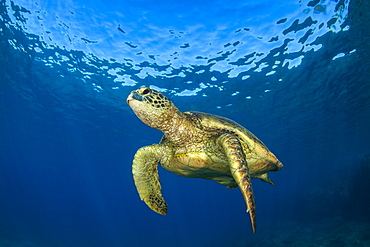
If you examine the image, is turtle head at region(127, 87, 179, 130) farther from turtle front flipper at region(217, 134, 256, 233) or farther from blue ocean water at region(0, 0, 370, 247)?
blue ocean water at region(0, 0, 370, 247)

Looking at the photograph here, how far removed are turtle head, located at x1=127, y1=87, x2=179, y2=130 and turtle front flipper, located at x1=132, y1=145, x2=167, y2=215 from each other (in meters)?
0.78

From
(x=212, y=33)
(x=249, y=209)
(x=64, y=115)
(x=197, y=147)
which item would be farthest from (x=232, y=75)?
(x=64, y=115)

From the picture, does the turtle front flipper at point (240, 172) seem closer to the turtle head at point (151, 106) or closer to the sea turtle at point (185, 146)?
the sea turtle at point (185, 146)

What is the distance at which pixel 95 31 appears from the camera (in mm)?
10195

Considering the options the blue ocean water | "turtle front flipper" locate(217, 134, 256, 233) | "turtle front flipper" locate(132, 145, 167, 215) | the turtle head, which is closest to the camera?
"turtle front flipper" locate(217, 134, 256, 233)

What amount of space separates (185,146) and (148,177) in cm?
116

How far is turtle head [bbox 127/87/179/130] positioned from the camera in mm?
3201

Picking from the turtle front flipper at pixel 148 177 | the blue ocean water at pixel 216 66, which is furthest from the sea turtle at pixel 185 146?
the blue ocean water at pixel 216 66

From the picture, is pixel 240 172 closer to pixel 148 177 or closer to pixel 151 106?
pixel 151 106

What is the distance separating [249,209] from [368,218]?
18208 mm

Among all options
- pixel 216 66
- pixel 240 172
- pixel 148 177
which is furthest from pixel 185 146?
pixel 216 66

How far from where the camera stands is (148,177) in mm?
4344

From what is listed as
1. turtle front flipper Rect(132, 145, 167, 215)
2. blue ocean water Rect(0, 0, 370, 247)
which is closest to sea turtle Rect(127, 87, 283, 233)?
turtle front flipper Rect(132, 145, 167, 215)

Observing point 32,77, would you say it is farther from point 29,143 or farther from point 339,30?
point 29,143
